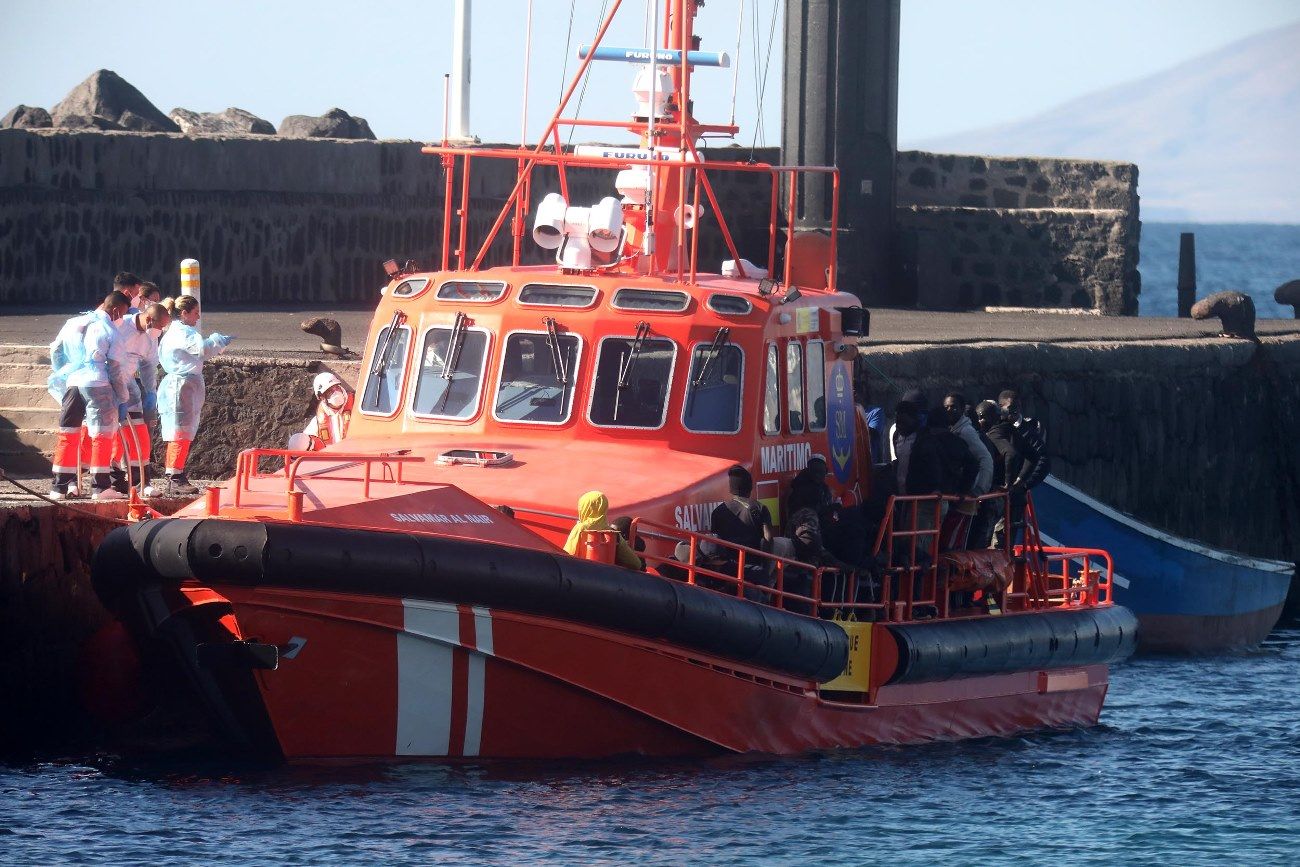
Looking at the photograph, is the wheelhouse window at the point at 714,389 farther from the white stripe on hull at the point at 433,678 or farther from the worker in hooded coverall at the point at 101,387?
the worker in hooded coverall at the point at 101,387

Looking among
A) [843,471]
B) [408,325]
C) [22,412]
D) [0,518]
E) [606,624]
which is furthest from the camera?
[22,412]

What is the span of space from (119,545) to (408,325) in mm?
2194

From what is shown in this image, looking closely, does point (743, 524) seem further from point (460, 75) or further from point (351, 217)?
point (351, 217)

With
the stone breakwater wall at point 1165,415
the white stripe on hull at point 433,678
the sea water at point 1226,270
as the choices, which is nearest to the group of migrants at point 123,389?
the white stripe on hull at point 433,678

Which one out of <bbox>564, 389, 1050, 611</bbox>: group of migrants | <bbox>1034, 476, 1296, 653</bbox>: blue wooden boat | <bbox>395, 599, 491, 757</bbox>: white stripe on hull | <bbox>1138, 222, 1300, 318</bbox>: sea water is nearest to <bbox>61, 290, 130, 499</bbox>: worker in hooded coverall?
<bbox>395, 599, 491, 757</bbox>: white stripe on hull

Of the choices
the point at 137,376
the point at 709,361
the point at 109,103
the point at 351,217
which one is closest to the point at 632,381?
the point at 709,361

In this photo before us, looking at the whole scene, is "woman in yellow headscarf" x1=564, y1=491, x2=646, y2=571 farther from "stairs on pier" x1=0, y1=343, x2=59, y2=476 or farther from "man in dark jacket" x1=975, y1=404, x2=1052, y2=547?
"stairs on pier" x1=0, y1=343, x2=59, y2=476

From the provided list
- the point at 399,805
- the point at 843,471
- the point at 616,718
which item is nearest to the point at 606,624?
the point at 616,718

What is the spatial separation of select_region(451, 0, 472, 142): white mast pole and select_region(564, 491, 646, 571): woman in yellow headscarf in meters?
2.54

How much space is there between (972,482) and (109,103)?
16374 millimetres

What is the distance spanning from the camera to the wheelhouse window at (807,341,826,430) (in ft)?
34.8

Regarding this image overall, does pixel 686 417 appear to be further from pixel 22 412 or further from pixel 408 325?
pixel 22 412

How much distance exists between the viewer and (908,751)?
10.3 metres

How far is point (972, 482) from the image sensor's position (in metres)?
10.7
